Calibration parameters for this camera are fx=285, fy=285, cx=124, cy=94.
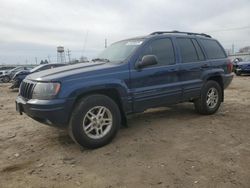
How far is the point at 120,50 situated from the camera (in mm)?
5660

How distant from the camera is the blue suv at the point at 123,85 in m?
4.31

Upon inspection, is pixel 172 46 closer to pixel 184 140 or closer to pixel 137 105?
pixel 137 105

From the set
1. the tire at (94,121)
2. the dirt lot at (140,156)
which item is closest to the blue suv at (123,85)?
the tire at (94,121)

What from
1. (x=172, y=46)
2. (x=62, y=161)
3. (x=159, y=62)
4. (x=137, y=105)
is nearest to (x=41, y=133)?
(x=62, y=161)

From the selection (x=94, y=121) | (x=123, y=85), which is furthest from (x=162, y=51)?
(x=94, y=121)

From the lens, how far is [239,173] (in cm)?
361

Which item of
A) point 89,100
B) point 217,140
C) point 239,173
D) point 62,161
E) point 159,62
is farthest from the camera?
point 159,62

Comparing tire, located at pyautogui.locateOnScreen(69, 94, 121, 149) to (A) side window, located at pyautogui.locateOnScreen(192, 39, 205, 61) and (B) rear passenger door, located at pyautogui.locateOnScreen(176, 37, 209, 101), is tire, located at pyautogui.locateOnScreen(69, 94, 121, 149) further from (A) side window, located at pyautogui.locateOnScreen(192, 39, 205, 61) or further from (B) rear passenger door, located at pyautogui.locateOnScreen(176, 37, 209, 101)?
(A) side window, located at pyautogui.locateOnScreen(192, 39, 205, 61)

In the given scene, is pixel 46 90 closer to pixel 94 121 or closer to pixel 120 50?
pixel 94 121

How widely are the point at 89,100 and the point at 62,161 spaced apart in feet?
3.26

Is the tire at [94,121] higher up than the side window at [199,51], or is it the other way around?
the side window at [199,51]

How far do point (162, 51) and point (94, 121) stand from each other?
2.10m

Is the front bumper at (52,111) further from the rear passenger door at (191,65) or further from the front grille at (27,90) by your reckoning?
the rear passenger door at (191,65)

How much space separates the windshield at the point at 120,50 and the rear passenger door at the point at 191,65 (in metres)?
1.07
